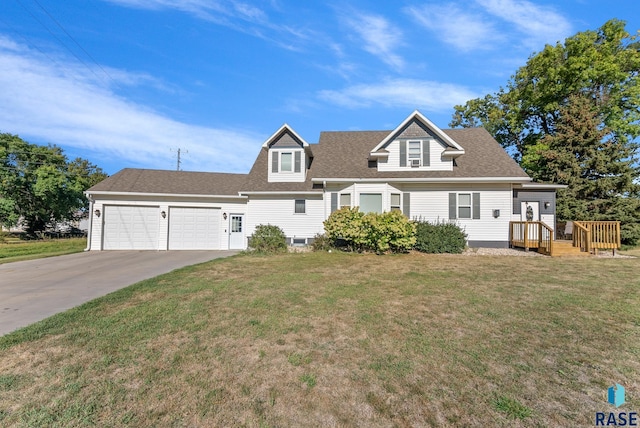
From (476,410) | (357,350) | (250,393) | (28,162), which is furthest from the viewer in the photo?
(28,162)

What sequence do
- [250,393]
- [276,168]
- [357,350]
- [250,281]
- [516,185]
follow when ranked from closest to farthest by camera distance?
[250,393]
[357,350]
[250,281]
[516,185]
[276,168]

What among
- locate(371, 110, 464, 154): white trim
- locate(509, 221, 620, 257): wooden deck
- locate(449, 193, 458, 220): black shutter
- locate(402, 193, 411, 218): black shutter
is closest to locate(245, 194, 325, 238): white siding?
locate(402, 193, 411, 218): black shutter

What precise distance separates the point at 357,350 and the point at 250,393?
4.64 ft

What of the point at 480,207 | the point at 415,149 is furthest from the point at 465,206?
the point at 415,149

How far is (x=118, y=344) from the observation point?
3.74 metres

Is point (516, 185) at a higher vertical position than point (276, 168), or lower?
lower

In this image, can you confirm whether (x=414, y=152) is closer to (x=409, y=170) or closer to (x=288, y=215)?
(x=409, y=170)

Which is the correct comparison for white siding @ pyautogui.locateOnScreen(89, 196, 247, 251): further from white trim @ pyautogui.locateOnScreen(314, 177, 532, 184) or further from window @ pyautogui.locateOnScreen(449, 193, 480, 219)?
window @ pyautogui.locateOnScreen(449, 193, 480, 219)

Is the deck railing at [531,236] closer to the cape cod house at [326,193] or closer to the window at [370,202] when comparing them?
the cape cod house at [326,193]

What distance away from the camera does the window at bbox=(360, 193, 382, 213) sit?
582 inches

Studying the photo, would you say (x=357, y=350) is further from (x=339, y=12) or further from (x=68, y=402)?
(x=339, y=12)

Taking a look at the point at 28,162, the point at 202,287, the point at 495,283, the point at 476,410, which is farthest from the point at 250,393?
the point at 28,162

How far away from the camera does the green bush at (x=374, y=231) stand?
1243 centimetres

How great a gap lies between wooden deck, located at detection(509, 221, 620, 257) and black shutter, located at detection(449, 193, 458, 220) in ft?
9.61
